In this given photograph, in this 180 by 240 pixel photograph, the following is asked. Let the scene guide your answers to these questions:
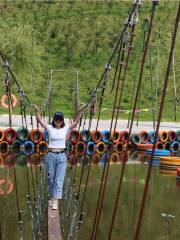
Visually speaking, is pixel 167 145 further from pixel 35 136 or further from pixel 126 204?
pixel 126 204

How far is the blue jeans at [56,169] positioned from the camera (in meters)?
7.54

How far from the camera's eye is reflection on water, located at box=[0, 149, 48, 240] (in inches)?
309

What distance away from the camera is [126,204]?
12.3m

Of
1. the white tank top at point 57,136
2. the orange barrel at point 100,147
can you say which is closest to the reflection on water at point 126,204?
the white tank top at point 57,136

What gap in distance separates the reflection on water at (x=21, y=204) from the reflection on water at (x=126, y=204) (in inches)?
13.7

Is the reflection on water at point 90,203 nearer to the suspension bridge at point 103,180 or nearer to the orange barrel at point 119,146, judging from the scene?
the suspension bridge at point 103,180

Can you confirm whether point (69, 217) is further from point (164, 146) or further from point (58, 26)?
point (58, 26)

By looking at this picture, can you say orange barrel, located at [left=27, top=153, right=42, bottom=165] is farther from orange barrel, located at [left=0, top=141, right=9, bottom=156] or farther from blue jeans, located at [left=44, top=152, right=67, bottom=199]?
blue jeans, located at [left=44, top=152, right=67, bottom=199]

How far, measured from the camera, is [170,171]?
18.0 meters

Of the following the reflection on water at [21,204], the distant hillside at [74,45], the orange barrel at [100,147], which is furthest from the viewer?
the distant hillside at [74,45]

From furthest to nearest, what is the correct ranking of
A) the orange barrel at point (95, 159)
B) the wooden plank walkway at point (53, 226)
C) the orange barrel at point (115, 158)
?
the orange barrel at point (115, 158) → the orange barrel at point (95, 159) → the wooden plank walkway at point (53, 226)

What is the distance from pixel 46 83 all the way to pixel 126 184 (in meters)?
20.9

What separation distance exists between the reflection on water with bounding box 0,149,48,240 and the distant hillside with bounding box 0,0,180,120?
1078 centimetres

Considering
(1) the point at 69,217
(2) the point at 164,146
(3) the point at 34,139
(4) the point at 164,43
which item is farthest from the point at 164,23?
(1) the point at 69,217
